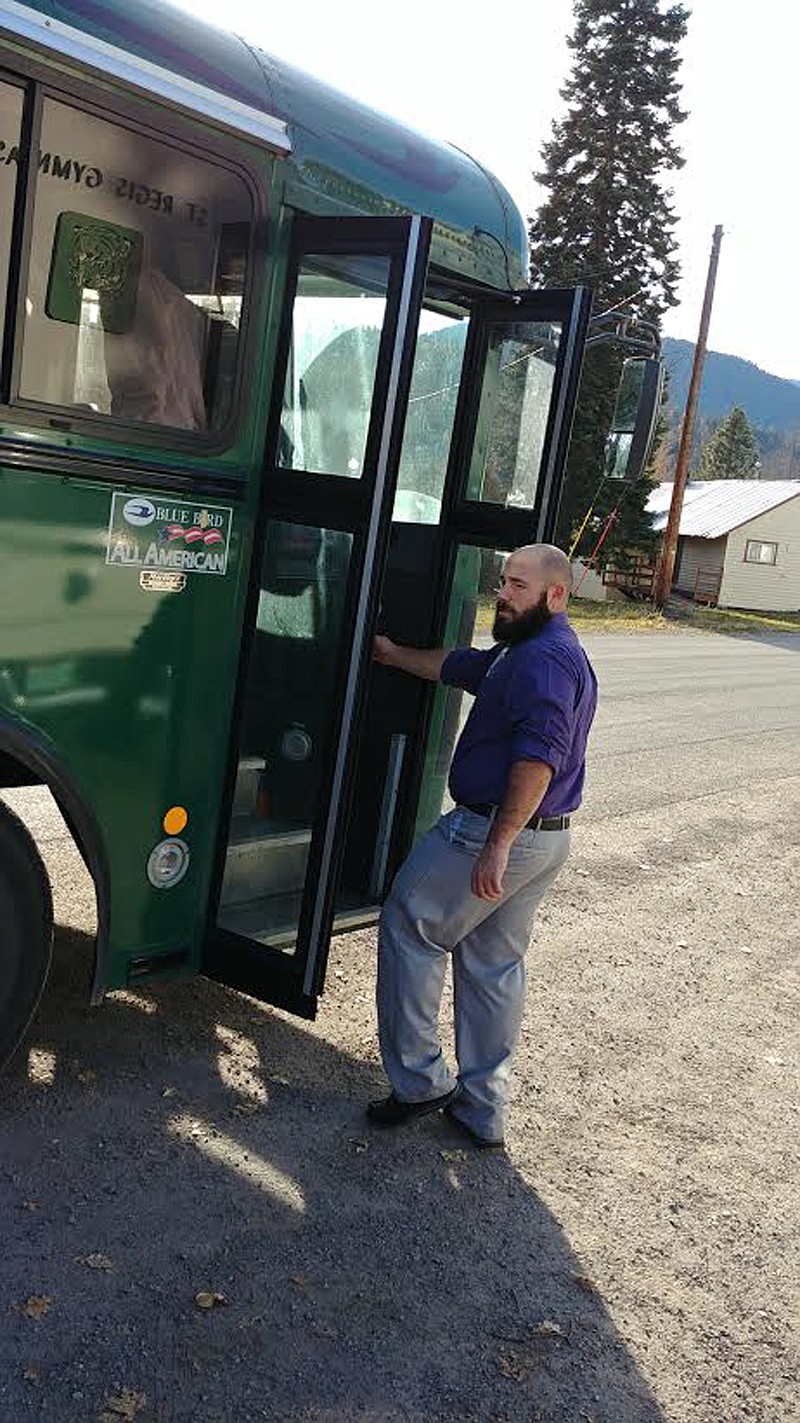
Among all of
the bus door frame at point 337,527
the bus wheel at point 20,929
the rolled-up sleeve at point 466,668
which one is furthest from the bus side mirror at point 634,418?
the bus wheel at point 20,929

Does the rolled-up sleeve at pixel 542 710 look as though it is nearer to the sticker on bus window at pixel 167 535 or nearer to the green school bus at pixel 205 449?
the green school bus at pixel 205 449

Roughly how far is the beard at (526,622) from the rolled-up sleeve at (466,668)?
0.40 meters

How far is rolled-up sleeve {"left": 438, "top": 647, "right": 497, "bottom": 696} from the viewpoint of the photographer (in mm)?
4613

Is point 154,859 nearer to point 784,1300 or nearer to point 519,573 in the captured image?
point 519,573

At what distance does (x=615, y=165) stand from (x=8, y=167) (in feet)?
114

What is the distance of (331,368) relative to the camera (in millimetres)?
4371

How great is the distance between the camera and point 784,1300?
374 cm

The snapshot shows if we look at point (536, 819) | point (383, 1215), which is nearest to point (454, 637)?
point (536, 819)

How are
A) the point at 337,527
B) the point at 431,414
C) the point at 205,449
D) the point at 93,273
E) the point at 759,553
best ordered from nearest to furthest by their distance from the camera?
the point at 93,273 → the point at 205,449 → the point at 337,527 → the point at 431,414 → the point at 759,553

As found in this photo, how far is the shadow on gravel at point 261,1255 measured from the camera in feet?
9.94

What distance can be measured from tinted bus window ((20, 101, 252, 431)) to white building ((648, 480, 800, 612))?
138ft

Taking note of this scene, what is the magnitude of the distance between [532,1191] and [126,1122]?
1230 mm

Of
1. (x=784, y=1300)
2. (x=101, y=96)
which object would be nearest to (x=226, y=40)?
(x=101, y=96)

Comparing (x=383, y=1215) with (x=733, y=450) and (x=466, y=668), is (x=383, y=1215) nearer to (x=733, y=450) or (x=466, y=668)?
(x=466, y=668)
